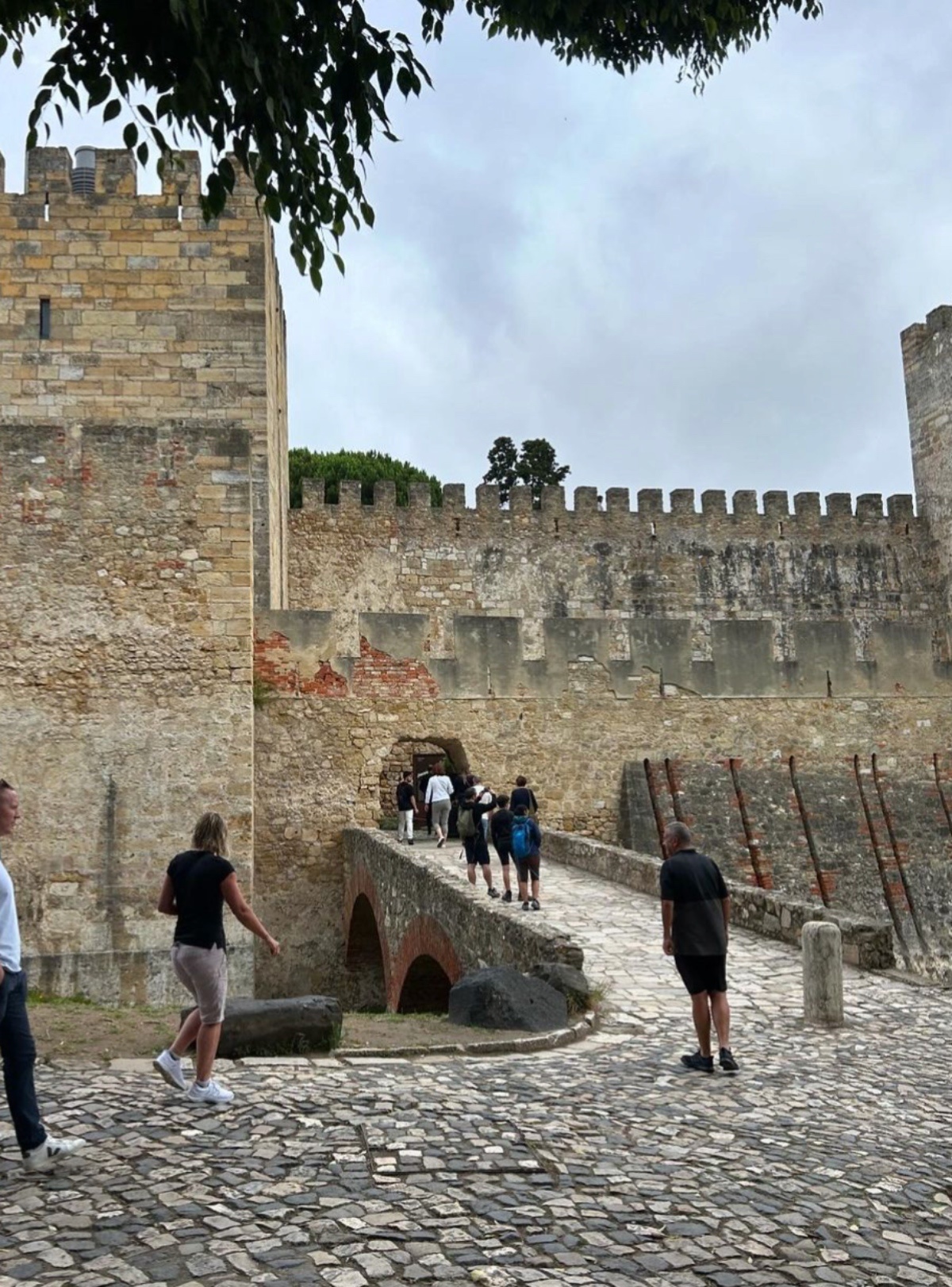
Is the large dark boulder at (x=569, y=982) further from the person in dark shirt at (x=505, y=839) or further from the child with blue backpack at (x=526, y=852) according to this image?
the person in dark shirt at (x=505, y=839)

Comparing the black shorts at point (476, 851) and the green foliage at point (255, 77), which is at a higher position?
the green foliage at point (255, 77)

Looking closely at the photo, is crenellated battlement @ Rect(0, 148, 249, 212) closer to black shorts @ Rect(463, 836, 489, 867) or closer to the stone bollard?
black shorts @ Rect(463, 836, 489, 867)

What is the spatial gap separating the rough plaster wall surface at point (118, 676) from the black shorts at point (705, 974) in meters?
7.48

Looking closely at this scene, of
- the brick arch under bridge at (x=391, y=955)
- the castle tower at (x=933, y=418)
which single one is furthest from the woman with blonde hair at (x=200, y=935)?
the castle tower at (x=933, y=418)

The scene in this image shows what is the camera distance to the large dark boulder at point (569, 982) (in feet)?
24.5

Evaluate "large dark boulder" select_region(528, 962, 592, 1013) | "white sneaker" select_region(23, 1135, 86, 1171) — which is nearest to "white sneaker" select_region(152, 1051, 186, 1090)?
"white sneaker" select_region(23, 1135, 86, 1171)

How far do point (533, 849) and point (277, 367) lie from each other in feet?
35.9

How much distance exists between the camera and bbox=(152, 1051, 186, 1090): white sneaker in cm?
534

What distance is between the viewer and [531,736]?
53.0 ft

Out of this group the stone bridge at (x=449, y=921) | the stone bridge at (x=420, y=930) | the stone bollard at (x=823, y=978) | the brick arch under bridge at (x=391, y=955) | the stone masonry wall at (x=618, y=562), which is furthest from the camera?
the stone masonry wall at (x=618, y=562)

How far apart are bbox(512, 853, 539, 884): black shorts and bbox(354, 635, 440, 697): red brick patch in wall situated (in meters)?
5.54

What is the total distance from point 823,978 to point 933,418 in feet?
85.6

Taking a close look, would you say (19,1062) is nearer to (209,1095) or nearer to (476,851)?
(209,1095)

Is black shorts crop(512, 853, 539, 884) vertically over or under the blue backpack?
under
